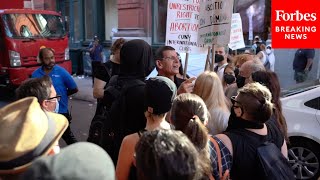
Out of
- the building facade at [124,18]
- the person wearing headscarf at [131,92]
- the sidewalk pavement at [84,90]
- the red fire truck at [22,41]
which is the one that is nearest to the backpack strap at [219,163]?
the person wearing headscarf at [131,92]

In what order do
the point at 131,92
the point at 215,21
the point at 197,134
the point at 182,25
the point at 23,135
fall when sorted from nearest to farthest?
the point at 23,135, the point at 197,134, the point at 131,92, the point at 215,21, the point at 182,25

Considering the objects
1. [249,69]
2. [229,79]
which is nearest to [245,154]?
[249,69]

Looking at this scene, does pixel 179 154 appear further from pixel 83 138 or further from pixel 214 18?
pixel 83 138

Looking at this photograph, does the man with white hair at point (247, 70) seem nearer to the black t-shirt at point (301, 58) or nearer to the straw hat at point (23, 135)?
the straw hat at point (23, 135)

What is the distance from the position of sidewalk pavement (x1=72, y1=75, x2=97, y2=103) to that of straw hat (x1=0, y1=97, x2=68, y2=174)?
10047 mm

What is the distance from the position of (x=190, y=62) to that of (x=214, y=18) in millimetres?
3335

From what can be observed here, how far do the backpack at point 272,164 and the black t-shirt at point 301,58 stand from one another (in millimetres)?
8590

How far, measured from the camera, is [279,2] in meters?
4.64

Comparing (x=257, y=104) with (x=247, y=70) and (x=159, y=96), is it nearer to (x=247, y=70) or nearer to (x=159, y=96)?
(x=159, y=96)

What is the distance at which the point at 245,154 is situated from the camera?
2604mm

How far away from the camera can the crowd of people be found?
1.57m

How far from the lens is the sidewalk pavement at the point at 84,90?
40.4ft

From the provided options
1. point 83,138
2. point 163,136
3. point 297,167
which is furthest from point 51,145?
point 83,138

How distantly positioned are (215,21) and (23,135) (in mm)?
3593
